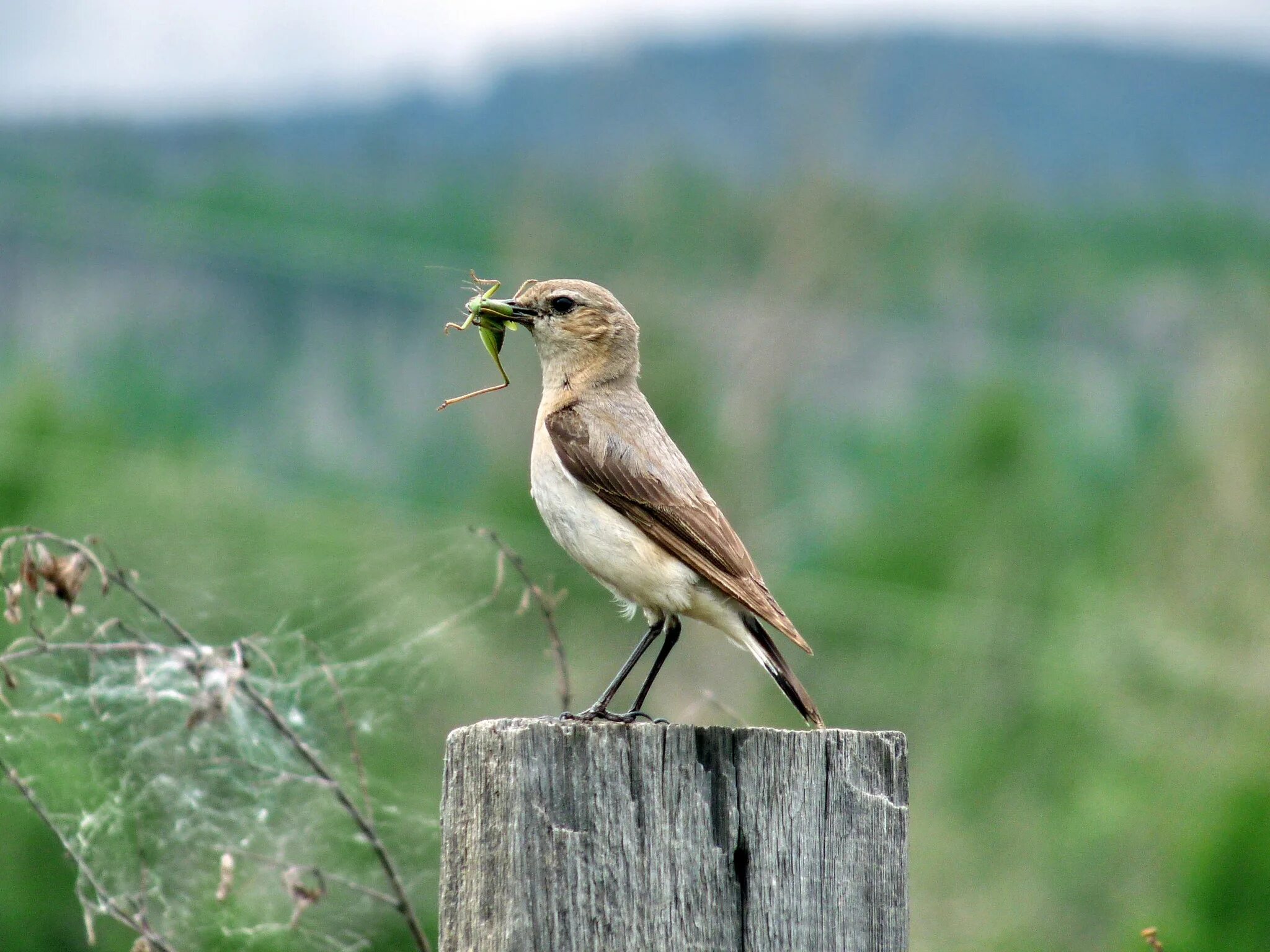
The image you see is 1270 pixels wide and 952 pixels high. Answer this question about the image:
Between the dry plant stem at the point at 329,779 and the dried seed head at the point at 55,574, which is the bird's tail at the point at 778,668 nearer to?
the dry plant stem at the point at 329,779

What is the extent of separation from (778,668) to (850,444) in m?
24.8

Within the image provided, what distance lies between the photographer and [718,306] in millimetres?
30078

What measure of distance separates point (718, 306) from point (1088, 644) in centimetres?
1052

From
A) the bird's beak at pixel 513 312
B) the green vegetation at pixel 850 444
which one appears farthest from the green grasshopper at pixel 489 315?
the green vegetation at pixel 850 444

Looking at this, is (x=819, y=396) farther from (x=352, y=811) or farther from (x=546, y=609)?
(x=352, y=811)

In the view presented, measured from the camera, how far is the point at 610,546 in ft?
15.8

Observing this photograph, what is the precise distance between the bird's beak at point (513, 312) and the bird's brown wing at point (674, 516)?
721mm

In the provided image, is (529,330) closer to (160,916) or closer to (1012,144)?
(160,916)

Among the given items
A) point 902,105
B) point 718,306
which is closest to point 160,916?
point 718,306

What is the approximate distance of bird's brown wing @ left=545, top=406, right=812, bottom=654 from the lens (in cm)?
464

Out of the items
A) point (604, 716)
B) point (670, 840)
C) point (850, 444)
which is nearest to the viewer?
point (670, 840)

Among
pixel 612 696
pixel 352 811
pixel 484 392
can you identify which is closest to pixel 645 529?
pixel 612 696

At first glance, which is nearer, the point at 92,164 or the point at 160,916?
the point at 160,916

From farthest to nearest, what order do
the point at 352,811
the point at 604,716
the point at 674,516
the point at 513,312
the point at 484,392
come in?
the point at 513,312 → the point at 484,392 → the point at 674,516 → the point at 352,811 → the point at 604,716
